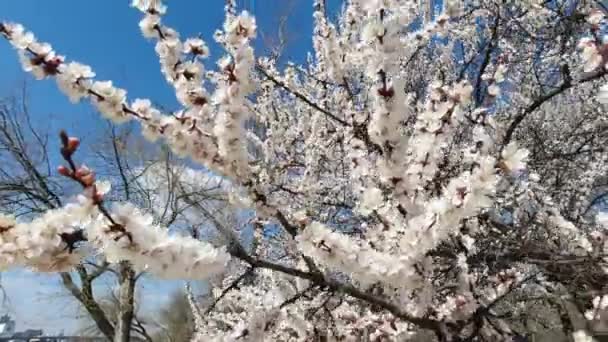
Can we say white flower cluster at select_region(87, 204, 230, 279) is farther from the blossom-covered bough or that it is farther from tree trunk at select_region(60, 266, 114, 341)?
tree trunk at select_region(60, 266, 114, 341)

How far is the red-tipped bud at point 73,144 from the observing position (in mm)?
1087

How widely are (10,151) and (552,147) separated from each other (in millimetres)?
11444

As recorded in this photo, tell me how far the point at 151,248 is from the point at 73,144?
0.44m

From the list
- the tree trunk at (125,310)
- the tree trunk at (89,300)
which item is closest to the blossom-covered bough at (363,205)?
the tree trunk at (125,310)

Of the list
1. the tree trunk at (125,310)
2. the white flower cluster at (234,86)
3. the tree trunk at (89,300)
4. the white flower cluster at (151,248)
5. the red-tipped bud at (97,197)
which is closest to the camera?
the red-tipped bud at (97,197)

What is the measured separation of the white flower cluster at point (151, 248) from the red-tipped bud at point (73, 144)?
243mm

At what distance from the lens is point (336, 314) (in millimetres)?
4086

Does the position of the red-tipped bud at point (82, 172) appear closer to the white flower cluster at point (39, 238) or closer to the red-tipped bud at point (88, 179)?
the red-tipped bud at point (88, 179)

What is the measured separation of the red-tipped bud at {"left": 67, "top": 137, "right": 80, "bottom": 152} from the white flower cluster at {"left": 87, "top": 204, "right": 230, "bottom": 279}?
24 cm

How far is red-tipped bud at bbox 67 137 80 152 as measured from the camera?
109 cm

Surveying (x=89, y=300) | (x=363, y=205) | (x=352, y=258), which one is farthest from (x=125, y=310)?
(x=352, y=258)

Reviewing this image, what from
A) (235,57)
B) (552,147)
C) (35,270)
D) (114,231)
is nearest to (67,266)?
(35,270)

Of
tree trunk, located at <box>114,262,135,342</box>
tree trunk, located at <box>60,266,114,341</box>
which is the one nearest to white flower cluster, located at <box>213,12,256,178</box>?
tree trunk, located at <box>114,262,135,342</box>

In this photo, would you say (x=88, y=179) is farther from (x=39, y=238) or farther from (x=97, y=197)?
(x=39, y=238)
